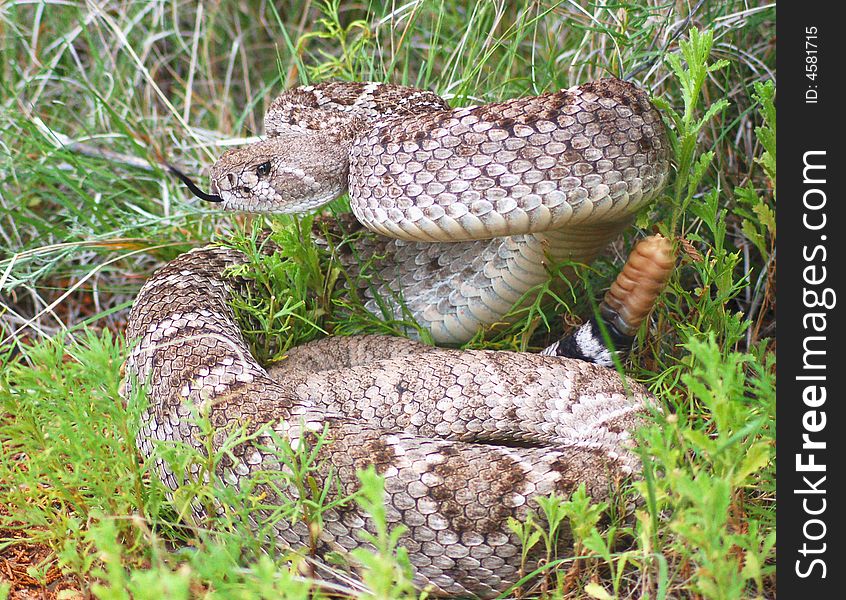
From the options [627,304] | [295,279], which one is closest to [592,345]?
[627,304]

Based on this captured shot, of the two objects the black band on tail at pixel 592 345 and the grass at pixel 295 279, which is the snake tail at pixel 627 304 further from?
the grass at pixel 295 279

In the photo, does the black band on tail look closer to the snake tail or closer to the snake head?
the snake tail

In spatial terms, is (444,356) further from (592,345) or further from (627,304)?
(627,304)

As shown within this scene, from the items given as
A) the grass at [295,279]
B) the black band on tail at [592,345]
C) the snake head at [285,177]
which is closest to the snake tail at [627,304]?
the black band on tail at [592,345]

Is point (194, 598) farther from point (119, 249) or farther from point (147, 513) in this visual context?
point (119, 249)

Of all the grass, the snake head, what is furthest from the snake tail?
the snake head
